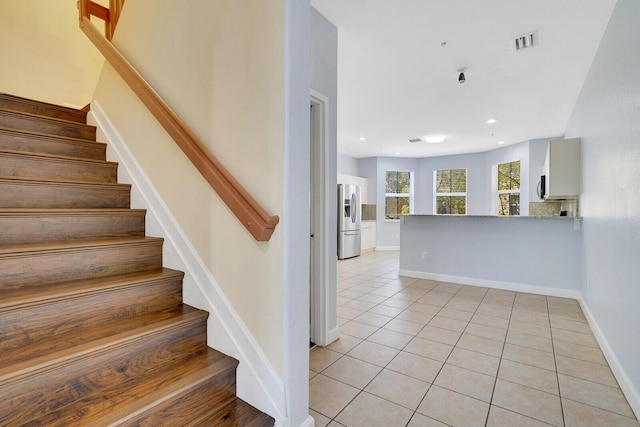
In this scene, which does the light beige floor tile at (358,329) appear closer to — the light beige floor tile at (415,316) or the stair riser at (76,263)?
the light beige floor tile at (415,316)

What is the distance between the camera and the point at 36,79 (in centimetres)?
327

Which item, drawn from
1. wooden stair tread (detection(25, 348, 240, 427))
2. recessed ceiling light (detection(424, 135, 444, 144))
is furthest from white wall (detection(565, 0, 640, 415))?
recessed ceiling light (detection(424, 135, 444, 144))

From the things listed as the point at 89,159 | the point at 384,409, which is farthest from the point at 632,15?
the point at 89,159

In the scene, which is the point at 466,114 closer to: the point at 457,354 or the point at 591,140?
the point at 591,140

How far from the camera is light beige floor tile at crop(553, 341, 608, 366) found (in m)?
2.35

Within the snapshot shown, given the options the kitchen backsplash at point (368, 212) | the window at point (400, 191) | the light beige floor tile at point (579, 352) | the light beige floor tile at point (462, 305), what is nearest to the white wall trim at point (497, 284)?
the light beige floor tile at point (462, 305)

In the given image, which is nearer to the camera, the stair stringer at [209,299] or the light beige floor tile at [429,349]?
the stair stringer at [209,299]

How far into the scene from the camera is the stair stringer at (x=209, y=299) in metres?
1.37

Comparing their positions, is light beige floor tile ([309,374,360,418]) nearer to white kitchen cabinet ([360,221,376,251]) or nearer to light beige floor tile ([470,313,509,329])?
light beige floor tile ([470,313,509,329])

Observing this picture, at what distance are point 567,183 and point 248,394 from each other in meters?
4.23

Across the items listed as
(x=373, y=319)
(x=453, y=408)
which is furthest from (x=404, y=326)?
(x=453, y=408)

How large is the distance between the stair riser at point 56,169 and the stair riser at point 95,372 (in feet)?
4.66

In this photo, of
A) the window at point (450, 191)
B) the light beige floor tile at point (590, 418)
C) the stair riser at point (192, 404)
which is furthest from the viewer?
the window at point (450, 191)

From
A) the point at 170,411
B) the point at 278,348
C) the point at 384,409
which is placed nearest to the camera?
the point at 170,411
